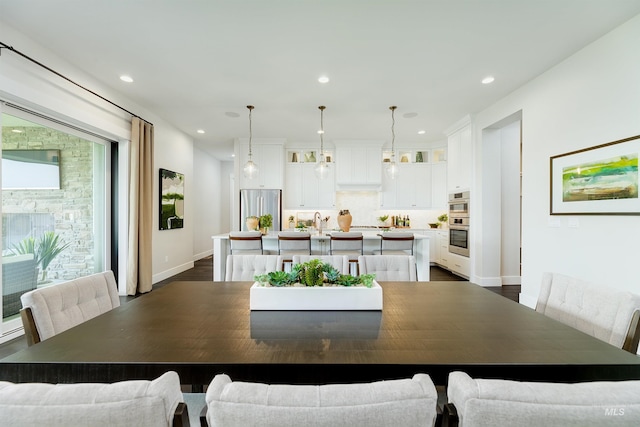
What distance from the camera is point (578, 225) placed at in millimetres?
3080

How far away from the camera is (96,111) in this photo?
12.1ft

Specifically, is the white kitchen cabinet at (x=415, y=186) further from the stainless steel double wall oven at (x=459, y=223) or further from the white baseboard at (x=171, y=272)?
the white baseboard at (x=171, y=272)

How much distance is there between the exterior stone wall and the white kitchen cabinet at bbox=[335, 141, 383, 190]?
4518mm

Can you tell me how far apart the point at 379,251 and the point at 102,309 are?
3.33 meters

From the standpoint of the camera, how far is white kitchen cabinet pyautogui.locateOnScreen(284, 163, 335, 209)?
6797mm

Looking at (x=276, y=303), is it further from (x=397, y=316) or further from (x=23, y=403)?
(x=23, y=403)

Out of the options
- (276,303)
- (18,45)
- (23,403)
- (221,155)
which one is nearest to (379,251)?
(276,303)

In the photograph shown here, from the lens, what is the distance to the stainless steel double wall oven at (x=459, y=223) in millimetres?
5211

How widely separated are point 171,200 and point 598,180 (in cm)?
613

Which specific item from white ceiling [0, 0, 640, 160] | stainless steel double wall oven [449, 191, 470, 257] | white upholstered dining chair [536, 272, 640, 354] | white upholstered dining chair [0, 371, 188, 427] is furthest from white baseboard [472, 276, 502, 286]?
white upholstered dining chair [0, 371, 188, 427]

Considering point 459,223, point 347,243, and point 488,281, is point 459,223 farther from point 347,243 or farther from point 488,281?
point 347,243

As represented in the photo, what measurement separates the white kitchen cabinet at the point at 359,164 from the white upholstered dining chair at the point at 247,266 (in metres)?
4.53

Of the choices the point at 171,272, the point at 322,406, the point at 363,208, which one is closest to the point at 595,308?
the point at 322,406

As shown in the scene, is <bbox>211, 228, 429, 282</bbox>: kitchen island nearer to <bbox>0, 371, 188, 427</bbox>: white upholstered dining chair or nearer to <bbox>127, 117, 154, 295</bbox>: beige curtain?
<bbox>127, 117, 154, 295</bbox>: beige curtain
